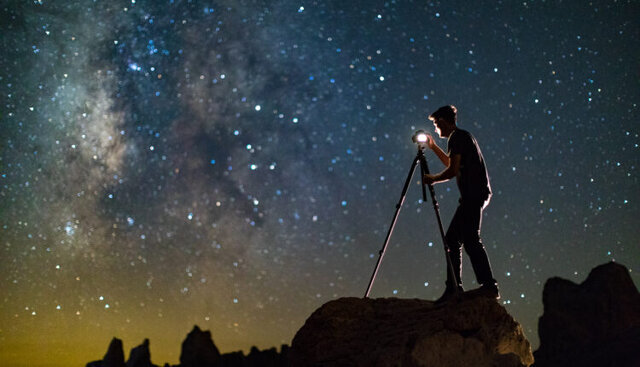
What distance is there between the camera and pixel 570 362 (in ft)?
210

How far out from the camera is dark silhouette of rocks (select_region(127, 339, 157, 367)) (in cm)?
5965

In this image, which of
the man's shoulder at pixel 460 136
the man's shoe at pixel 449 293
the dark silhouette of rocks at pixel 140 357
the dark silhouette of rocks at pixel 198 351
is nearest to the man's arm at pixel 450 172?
the man's shoulder at pixel 460 136

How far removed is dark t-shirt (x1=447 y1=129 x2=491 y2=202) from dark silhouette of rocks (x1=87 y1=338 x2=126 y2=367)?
196 feet

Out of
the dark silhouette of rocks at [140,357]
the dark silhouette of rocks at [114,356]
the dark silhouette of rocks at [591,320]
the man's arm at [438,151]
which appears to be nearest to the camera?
the man's arm at [438,151]

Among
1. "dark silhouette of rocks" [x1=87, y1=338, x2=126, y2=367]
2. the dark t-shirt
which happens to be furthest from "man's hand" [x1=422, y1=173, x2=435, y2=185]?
"dark silhouette of rocks" [x1=87, y1=338, x2=126, y2=367]

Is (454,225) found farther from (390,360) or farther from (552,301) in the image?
(552,301)

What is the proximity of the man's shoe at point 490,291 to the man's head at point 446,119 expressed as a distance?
160 cm

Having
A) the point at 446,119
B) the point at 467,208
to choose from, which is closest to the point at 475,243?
the point at 467,208

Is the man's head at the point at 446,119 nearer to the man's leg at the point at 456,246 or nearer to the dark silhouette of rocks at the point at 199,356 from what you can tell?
the man's leg at the point at 456,246

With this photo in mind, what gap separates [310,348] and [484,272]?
193cm

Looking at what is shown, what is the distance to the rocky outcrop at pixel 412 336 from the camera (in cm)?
386

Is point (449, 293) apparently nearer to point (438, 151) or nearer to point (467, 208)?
point (467, 208)

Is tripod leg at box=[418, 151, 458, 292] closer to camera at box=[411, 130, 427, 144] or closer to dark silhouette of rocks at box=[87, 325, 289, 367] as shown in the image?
camera at box=[411, 130, 427, 144]

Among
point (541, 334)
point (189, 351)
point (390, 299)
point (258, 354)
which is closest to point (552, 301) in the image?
point (541, 334)
